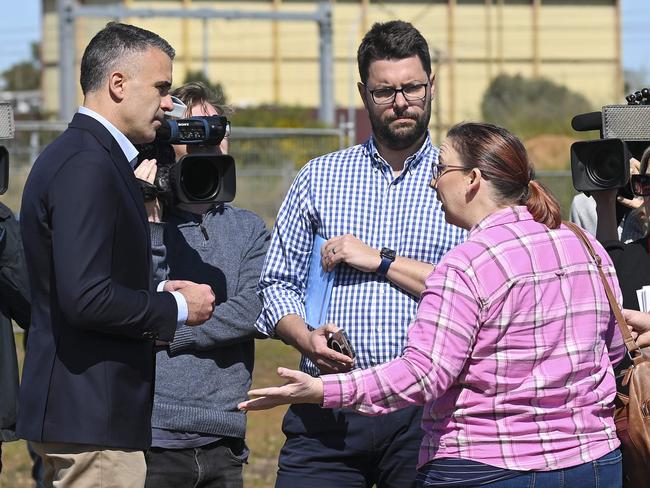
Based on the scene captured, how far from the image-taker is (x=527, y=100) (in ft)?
126

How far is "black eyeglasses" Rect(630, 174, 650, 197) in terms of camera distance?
410 cm

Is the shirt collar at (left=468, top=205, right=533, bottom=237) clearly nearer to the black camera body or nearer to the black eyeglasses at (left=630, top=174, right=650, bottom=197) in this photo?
the black camera body

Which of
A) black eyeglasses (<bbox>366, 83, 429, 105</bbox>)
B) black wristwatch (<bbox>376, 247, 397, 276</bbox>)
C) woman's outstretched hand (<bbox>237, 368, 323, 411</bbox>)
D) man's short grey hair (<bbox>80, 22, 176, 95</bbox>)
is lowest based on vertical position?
woman's outstretched hand (<bbox>237, 368, 323, 411</bbox>)

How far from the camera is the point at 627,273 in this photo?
13.4 feet

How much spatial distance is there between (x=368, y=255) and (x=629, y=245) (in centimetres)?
98

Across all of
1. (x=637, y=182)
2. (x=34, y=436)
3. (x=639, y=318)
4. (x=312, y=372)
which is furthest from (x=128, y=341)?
(x=637, y=182)

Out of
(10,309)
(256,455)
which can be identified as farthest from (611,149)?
(256,455)

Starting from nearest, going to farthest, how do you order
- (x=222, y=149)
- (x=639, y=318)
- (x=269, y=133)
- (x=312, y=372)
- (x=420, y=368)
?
(x=420, y=368) < (x=639, y=318) < (x=312, y=372) < (x=222, y=149) < (x=269, y=133)

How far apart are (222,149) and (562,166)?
61.1ft

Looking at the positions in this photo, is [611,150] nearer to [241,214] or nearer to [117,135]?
[241,214]

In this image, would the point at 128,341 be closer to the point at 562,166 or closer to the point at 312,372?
the point at 312,372

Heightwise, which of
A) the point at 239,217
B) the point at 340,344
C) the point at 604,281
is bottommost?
the point at 340,344

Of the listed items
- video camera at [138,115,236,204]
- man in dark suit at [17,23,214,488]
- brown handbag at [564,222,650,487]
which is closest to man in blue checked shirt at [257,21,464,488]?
video camera at [138,115,236,204]

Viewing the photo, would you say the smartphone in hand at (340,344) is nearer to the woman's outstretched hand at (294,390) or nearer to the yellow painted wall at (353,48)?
the woman's outstretched hand at (294,390)
